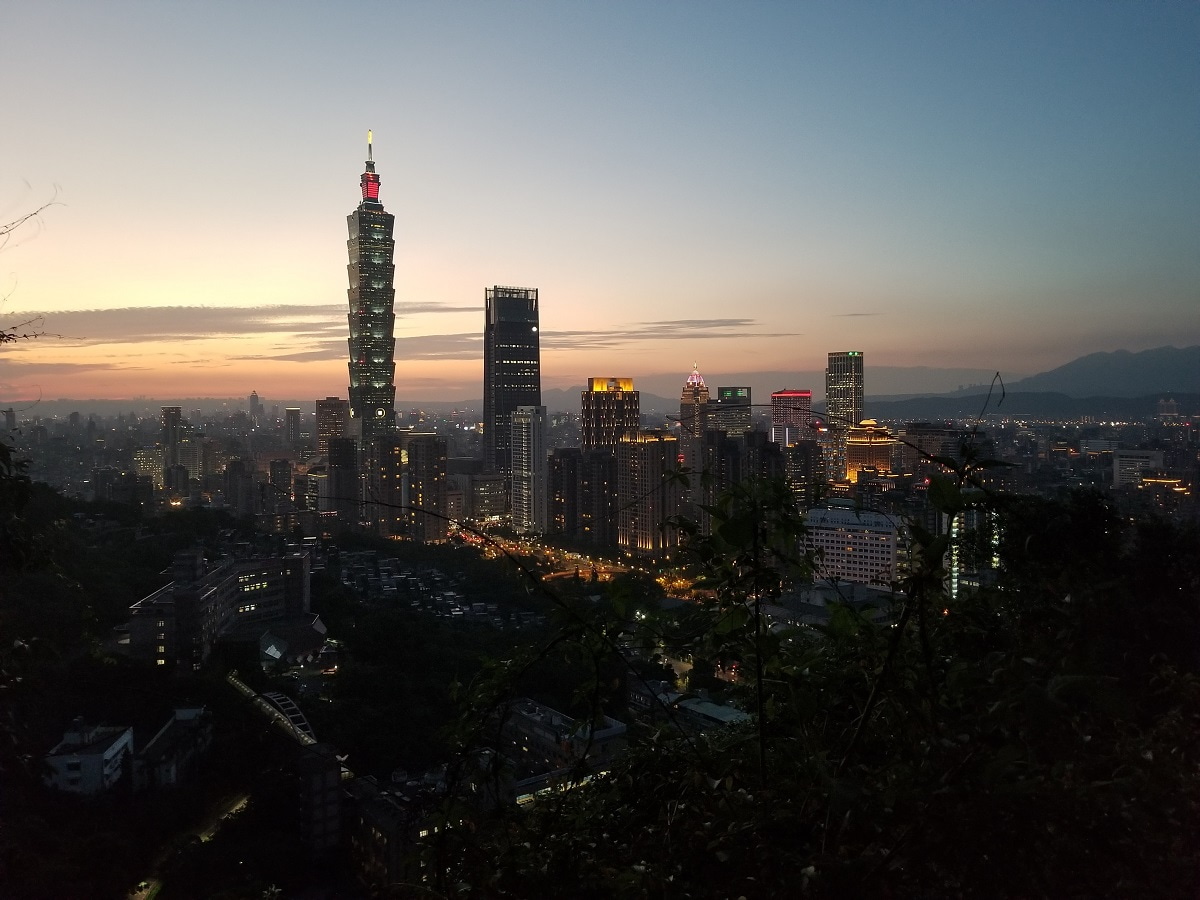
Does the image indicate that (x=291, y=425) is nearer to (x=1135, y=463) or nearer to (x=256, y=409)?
(x=256, y=409)

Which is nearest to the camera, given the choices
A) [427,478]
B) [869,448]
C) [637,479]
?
[869,448]

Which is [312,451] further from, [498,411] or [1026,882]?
[1026,882]

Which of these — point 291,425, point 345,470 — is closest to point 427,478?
point 345,470

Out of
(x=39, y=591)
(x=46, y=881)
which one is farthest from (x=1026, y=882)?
(x=39, y=591)

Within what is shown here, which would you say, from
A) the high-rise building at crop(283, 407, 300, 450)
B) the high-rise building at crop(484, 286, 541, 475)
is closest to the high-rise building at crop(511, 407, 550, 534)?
the high-rise building at crop(484, 286, 541, 475)

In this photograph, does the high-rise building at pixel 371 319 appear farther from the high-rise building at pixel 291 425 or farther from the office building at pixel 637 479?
the office building at pixel 637 479
